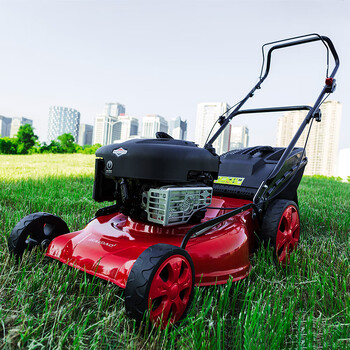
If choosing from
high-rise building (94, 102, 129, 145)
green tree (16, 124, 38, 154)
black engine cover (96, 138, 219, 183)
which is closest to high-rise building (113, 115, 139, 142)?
high-rise building (94, 102, 129, 145)

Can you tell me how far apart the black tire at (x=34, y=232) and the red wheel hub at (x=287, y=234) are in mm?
1301

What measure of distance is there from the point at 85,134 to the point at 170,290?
7090cm

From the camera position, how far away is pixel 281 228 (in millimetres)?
2201

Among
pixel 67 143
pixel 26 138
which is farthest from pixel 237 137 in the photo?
pixel 26 138

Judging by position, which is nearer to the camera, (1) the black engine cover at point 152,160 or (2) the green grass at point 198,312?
(2) the green grass at point 198,312

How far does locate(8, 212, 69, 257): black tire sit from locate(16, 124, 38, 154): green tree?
18.2 m

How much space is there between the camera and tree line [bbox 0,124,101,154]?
1736 centimetres

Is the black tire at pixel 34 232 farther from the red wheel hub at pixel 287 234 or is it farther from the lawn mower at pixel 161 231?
the red wheel hub at pixel 287 234

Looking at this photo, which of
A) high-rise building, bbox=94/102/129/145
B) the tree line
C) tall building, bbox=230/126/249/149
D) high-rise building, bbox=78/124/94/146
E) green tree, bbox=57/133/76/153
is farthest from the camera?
high-rise building, bbox=78/124/94/146

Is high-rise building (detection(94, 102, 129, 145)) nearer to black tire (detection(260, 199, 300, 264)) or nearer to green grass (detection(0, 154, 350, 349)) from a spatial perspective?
black tire (detection(260, 199, 300, 264))

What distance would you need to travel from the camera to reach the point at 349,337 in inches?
50.0

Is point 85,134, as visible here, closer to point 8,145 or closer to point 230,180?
point 8,145

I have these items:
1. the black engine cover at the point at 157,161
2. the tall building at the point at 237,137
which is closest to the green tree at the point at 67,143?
the tall building at the point at 237,137

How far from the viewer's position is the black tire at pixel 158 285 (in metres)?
1.15
